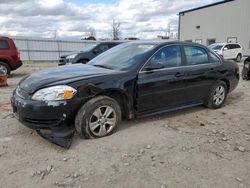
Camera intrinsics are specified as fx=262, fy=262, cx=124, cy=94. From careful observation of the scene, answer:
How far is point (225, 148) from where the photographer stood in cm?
385

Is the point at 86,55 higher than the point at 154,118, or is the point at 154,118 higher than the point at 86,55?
the point at 86,55

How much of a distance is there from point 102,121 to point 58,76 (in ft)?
3.21

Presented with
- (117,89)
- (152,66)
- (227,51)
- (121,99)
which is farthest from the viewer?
(227,51)

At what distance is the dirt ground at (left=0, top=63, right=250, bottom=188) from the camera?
301 cm

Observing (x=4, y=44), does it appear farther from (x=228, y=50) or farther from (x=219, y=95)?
(x=228, y=50)

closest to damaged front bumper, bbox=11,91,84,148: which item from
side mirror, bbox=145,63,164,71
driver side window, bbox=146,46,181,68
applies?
side mirror, bbox=145,63,164,71

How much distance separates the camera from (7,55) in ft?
36.9

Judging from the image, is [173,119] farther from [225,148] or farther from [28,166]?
[28,166]

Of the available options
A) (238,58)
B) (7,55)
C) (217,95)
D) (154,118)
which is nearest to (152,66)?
(154,118)

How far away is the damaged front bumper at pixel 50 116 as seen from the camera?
144 inches

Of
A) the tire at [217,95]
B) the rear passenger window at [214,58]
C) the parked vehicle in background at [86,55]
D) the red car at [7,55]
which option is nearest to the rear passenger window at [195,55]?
the rear passenger window at [214,58]

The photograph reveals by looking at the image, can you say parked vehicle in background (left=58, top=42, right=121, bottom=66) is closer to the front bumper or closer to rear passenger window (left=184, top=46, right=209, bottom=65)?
rear passenger window (left=184, top=46, right=209, bottom=65)

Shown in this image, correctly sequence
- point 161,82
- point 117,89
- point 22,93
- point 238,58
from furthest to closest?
point 238,58 → point 161,82 → point 117,89 → point 22,93

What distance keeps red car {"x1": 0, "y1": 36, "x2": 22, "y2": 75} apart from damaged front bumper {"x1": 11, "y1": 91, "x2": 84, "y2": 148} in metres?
8.27
